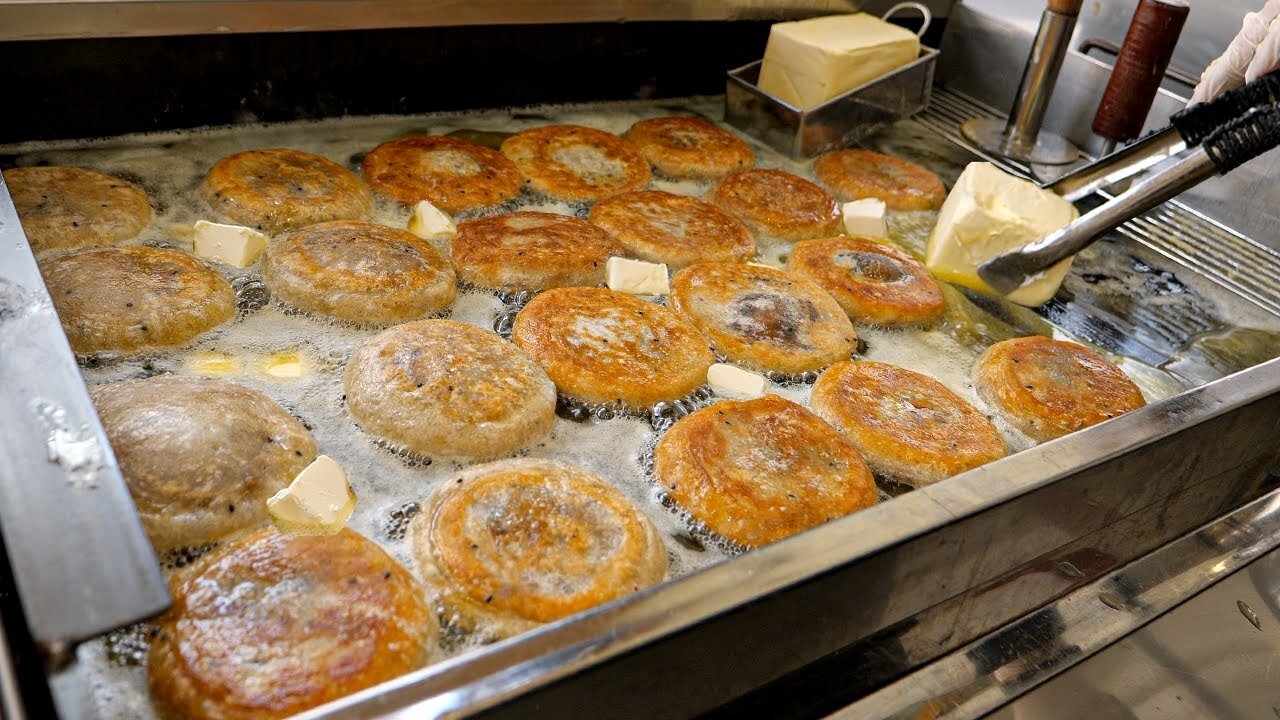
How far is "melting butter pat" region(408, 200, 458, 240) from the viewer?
90.2 inches

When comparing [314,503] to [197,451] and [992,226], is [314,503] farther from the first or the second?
[992,226]

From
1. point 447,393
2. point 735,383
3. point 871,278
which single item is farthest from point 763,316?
point 447,393

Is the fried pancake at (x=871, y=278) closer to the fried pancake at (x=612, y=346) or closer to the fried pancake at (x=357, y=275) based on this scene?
the fried pancake at (x=612, y=346)

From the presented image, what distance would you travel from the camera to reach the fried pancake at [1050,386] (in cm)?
204

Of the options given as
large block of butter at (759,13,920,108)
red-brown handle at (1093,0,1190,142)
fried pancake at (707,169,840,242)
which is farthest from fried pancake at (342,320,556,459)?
red-brown handle at (1093,0,1190,142)

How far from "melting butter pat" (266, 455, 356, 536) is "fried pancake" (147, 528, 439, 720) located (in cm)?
4

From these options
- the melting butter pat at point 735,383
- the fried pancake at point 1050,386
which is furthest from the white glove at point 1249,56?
the melting butter pat at point 735,383

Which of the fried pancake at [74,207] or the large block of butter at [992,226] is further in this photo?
the large block of butter at [992,226]

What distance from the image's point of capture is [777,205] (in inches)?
106

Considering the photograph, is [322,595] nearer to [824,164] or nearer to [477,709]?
[477,709]

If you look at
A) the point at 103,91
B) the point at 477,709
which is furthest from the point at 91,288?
the point at 477,709

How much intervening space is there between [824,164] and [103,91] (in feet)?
6.69

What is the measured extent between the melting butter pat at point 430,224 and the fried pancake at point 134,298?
19.1 inches

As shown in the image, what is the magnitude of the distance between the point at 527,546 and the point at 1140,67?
2574 millimetres
